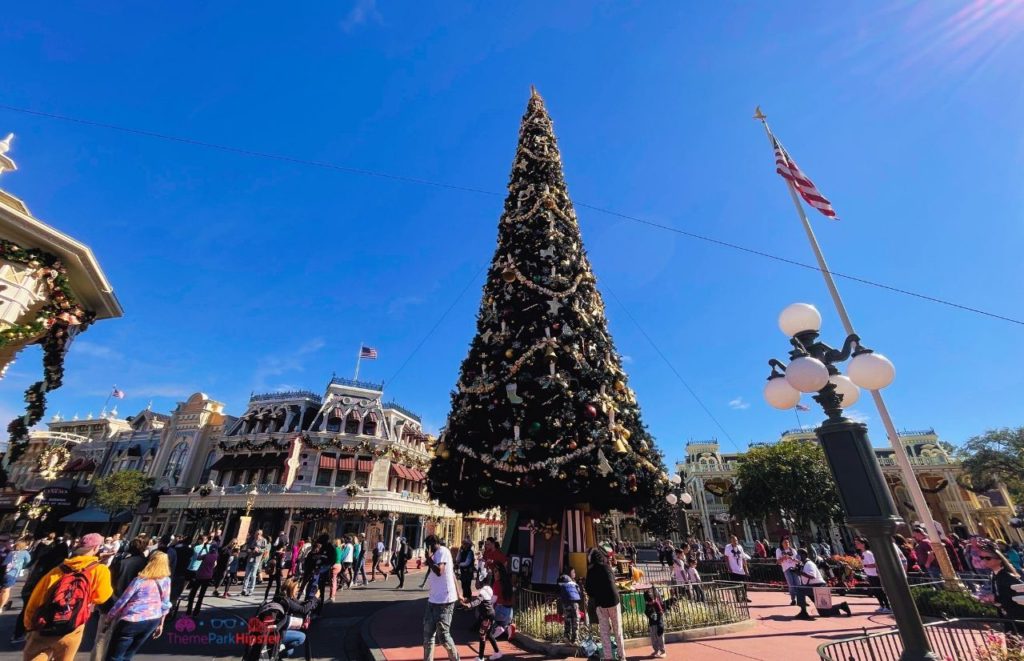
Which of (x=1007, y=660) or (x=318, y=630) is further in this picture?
(x=318, y=630)

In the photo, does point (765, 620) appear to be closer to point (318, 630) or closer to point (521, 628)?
point (521, 628)

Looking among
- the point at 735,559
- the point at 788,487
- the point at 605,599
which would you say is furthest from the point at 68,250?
the point at 788,487

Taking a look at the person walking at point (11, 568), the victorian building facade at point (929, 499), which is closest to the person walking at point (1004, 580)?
the person walking at point (11, 568)

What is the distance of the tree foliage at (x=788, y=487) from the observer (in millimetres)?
30797

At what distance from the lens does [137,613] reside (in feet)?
17.5

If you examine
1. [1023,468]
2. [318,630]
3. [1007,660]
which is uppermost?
[1023,468]

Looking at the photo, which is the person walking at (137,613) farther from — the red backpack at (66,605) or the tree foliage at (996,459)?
the tree foliage at (996,459)

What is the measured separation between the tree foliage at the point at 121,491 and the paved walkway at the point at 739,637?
32.0 meters

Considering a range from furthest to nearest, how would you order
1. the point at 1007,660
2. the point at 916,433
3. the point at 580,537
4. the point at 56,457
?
1. the point at 916,433
2. the point at 56,457
3. the point at 580,537
4. the point at 1007,660

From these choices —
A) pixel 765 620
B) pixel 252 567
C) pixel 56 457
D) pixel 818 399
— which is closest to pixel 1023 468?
pixel 765 620

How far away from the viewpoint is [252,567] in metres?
14.1

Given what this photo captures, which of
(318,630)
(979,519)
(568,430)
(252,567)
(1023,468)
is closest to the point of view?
(318,630)

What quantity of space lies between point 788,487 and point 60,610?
3815cm

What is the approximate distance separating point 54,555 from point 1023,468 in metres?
54.5
